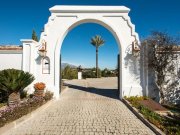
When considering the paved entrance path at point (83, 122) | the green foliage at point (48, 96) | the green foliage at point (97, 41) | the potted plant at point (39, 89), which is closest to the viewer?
the paved entrance path at point (83, 122)

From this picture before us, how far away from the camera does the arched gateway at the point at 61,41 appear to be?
15.2 m

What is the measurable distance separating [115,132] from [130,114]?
9.85 feet

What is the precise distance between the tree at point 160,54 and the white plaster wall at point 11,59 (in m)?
8.28

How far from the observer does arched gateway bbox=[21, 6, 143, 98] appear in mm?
15227

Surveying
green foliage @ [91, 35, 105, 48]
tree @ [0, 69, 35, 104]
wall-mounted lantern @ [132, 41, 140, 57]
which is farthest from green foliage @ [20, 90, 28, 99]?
green foliage @ [91, 35, 105, 48]

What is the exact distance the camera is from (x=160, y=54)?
48.7 feet

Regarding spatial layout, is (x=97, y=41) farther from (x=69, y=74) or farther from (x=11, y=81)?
(x=11, y=81)

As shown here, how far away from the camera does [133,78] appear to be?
50.0ft

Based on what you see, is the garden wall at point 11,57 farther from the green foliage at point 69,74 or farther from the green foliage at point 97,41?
the green foliage at point 97,41

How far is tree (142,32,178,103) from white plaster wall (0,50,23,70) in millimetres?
8281

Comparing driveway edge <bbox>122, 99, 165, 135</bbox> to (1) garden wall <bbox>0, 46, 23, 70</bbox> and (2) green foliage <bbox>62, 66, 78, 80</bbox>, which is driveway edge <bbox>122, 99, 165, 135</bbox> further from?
(2) green foliage <bbox>62, 66, 78, 80</bbox>

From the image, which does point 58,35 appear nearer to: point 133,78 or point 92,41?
point 133,78

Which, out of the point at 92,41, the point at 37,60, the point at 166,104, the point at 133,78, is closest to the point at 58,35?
the point at 37,60

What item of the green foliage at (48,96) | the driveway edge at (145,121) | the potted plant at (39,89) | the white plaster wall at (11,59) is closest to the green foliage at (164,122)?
the driveway edge at (145,121)
